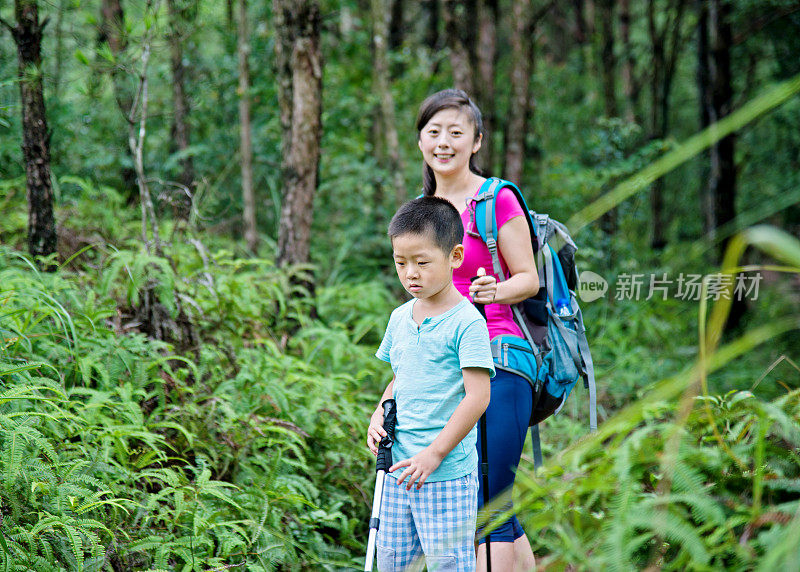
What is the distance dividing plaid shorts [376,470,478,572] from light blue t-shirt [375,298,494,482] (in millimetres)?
51

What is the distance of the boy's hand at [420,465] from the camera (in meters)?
2.21

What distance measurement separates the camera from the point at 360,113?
30.6 ft

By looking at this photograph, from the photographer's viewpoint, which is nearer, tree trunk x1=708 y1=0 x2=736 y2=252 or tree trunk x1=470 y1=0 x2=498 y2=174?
tree trunk x1=708 y1=0 x2=736 y2=252

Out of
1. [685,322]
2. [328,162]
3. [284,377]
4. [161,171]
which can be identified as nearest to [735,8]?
[685,322]

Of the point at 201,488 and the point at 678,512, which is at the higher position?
the point at 678,512

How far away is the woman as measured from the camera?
107 inches

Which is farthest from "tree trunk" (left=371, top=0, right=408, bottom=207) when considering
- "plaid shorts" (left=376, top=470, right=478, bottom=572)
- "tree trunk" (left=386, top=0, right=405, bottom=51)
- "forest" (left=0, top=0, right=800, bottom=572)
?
"plaid shorts" (left=376, top=470, right=478, bottom=572)

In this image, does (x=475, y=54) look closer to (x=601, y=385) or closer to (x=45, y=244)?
(x=601, y=385)

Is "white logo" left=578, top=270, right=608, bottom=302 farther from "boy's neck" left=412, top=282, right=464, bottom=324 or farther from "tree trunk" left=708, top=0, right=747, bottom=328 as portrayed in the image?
"boy's neck" left=412, top=282, right=464, bottom=324

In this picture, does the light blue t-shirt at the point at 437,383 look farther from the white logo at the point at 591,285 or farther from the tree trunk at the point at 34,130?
the white logo at the point at 591,285

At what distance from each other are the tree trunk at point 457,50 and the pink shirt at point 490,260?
549 cm

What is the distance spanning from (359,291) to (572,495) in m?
5.59

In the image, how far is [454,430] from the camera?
7.38ft

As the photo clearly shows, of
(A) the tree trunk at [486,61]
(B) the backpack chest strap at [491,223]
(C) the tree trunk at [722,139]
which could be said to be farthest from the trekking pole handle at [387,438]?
(C) the tree trunk at [722,139]
